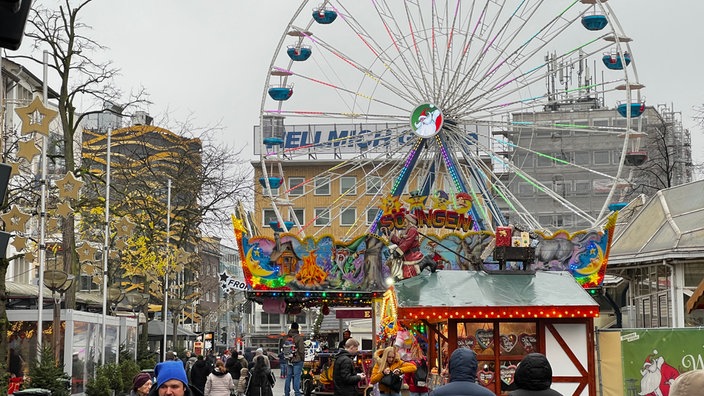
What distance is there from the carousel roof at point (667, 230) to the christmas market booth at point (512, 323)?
8830mm

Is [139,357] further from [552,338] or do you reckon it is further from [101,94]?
[552,338]

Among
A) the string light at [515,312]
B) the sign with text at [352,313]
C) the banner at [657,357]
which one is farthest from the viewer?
the sign with text at [352,313]

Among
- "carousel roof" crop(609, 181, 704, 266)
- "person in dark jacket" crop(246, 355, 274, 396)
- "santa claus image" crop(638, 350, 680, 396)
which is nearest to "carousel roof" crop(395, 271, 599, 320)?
"santa claus image" crop(638, 350, 680, 396)

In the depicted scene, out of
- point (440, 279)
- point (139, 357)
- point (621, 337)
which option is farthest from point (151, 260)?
point (621, 337)

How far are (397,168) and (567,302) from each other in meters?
20.8

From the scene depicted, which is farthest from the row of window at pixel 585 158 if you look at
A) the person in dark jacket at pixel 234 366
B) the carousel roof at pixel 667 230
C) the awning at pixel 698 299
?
the awning at pixel 698 299

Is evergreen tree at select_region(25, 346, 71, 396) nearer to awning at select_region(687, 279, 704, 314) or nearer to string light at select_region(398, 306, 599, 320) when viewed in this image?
string light at select_region(398, 306, 599, 320)

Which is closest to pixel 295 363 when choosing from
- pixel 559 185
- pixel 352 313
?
pixel 352 313

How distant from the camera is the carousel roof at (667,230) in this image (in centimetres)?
2919

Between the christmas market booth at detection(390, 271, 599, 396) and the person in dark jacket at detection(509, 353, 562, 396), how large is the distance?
1076 cm

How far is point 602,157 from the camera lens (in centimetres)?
8950

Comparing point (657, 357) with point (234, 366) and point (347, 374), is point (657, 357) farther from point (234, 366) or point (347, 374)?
point (234, 366)

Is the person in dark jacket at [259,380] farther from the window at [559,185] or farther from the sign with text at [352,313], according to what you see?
the window at [559,185]

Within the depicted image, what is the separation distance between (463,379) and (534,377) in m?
0.89
